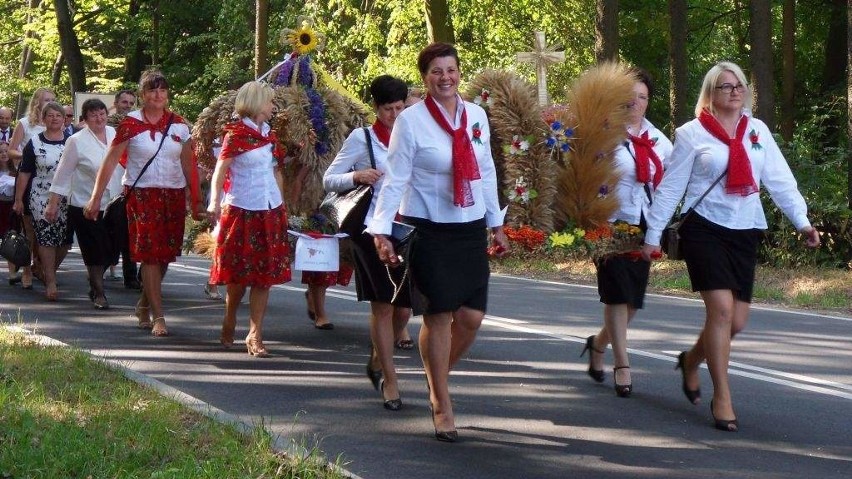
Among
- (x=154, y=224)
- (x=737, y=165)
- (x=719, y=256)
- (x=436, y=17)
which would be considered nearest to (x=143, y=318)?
(x=154, y=224)

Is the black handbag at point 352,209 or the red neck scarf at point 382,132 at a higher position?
the red neck scarf at point 382,132

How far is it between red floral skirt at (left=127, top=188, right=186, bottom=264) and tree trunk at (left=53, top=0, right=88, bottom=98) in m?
28.1

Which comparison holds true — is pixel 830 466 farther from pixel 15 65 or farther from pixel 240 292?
pixel 15 65

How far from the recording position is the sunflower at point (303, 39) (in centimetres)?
1193

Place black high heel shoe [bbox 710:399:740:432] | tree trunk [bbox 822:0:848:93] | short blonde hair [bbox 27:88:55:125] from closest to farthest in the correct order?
black high heel shoe [bbox 710:399:740:432] < short blonde hair [bbox 27:88:55:125] < tree trunk [bbox 822:0:848:93]

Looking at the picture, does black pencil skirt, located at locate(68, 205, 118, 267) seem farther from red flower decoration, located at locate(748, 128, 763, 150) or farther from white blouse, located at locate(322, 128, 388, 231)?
red flower decoration, located at locate(748, 128, 763, 150)

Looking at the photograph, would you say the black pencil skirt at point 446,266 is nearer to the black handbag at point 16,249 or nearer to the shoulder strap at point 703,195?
the shoulder strap at point 703,195

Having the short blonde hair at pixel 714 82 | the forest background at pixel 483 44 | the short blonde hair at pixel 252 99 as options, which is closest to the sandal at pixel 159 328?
the short blonde hair at pixel 252 99

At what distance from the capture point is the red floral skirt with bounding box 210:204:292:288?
971 cm

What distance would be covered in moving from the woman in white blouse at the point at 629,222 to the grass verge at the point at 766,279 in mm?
5762

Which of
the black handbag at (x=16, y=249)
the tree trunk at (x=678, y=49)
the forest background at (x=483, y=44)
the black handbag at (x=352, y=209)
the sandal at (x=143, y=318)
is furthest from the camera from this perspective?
the tree trunk at (x=678, y=49)

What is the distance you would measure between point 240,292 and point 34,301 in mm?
4311

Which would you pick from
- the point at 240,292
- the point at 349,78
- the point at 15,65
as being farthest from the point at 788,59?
the point at 15,65

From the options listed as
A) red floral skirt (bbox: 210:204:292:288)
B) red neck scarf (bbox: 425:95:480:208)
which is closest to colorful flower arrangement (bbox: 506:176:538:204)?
red floral skirt (bbox: 210:204:292:288)
